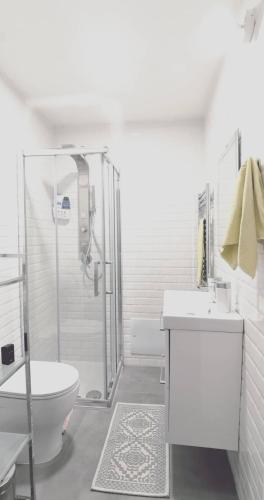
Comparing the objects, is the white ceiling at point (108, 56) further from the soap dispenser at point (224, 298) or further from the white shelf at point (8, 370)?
the white shelf at point (8, 370)

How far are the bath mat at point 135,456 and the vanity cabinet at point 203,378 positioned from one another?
0.29 m

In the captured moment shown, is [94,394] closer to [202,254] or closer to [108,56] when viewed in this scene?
[202,254]

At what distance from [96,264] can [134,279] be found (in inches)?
26.8

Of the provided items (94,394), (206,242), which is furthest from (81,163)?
(94,394)

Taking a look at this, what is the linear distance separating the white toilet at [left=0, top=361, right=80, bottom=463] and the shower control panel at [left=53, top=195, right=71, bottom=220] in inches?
50.4

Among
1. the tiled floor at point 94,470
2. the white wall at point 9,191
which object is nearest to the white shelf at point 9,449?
the tiled floor at point 94,470

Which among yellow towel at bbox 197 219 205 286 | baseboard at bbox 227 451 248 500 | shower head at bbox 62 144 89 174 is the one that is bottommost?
baseboard at bbox 227 451 248 500

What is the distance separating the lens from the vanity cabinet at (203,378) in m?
1.47

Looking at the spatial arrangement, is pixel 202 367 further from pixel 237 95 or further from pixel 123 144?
pixel 123 144

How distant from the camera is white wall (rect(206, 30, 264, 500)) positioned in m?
1.17

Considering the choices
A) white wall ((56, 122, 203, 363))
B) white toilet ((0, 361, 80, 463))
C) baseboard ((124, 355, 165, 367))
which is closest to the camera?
white toilet ((0, 361, 80, 463))

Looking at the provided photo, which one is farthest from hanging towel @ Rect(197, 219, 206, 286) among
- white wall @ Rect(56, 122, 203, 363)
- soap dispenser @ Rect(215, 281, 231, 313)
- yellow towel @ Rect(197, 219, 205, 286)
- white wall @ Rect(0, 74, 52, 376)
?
white wall @ Rect(0, 74, 52, 376)

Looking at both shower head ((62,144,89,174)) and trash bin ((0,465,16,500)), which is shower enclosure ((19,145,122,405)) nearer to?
shower head ((62,144,89,174))

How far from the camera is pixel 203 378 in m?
1.50
